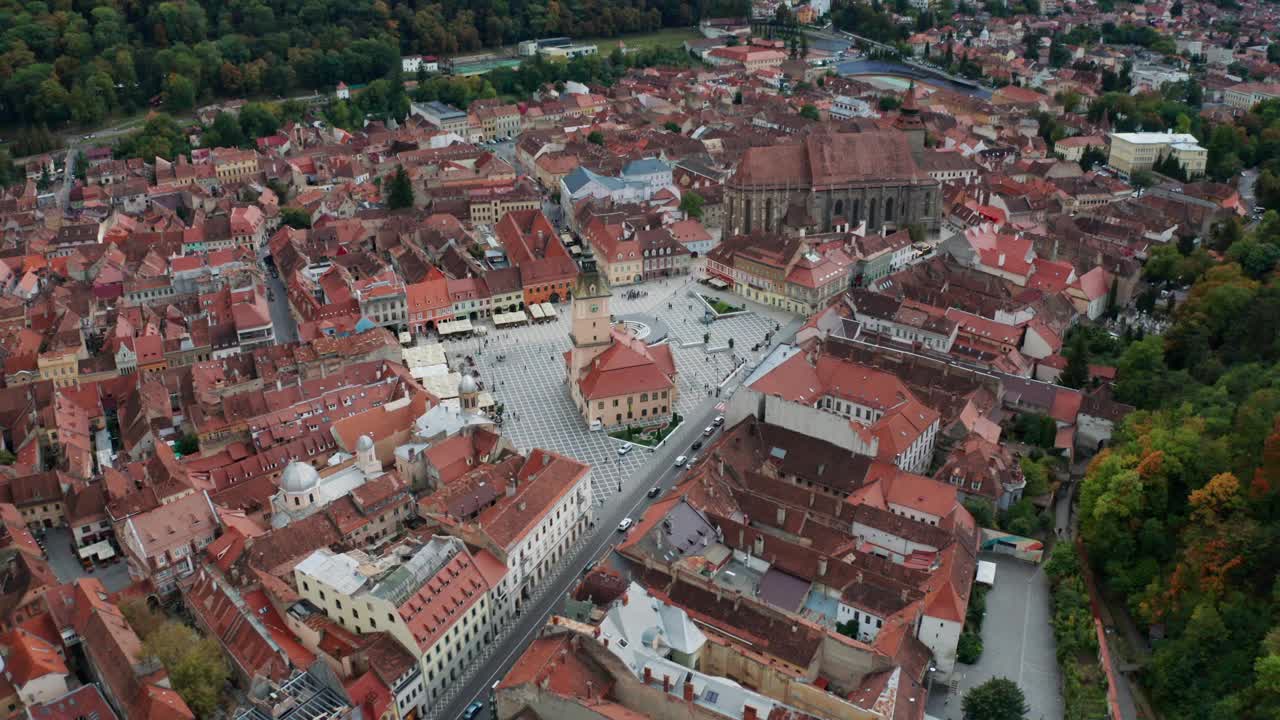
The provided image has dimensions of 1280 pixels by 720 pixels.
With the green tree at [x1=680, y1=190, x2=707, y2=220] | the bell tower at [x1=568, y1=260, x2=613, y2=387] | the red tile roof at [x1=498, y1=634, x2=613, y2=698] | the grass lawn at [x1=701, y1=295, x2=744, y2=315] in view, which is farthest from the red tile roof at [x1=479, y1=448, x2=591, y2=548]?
the green tree at [x1=680, y1=190, x2=707, y2=220]

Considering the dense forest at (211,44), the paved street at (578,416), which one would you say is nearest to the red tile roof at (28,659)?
the paved street at (578,416)

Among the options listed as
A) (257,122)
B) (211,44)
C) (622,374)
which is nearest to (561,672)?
(622,374)

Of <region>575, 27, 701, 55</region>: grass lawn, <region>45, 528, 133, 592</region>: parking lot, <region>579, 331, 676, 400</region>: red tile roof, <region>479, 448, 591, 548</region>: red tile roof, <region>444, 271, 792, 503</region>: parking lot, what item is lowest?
<region>575, 27, 701, 55</region>: grass lawn

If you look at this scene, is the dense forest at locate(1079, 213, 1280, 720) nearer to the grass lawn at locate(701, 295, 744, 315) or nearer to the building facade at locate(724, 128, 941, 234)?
the grass lawn at locate(701, 295, 744, 315)

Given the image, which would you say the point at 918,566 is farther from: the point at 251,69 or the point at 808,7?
the point at 808,7

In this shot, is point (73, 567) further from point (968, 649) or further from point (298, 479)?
point (968, 649)

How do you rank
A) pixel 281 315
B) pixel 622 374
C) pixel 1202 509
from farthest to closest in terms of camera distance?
pixel 281 315 → pixel 622 374 → pixel 1202 509

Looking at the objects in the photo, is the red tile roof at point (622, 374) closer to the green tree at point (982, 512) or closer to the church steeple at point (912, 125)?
the green tree at point (982, 512)
